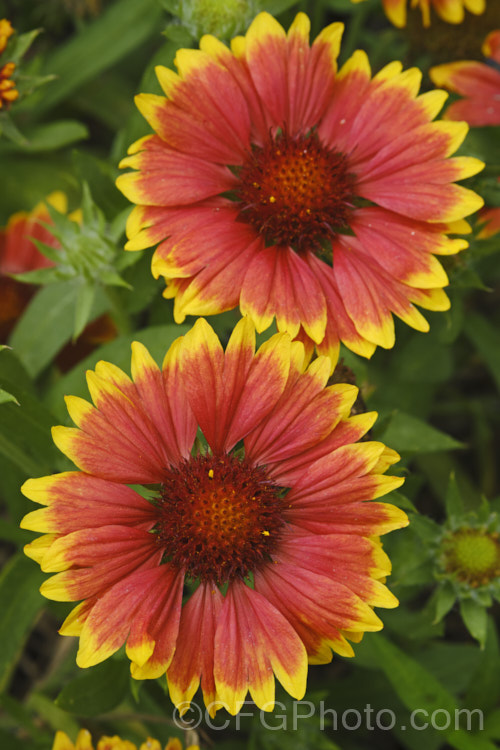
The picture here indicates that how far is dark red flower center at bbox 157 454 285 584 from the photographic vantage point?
1.39 metres

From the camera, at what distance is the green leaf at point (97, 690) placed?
155 centimetres

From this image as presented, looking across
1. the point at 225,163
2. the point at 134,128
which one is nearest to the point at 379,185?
the point at 225,163

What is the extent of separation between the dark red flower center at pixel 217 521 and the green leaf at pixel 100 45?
1.42 metres

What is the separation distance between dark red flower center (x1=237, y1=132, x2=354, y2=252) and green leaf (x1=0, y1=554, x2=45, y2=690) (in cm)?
92

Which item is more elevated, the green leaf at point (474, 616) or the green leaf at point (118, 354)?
the green leaf at point (118, 354)

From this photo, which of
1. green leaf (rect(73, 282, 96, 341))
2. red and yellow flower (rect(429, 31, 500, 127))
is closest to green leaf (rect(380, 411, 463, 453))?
green leaf (rect(73, 282, 96, 341))

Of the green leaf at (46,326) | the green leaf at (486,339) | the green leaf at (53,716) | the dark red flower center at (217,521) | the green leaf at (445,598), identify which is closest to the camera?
the dark red flower center at (217,521)

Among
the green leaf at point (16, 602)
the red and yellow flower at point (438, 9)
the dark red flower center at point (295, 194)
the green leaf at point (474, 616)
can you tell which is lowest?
the green leaf at point (16, 602)

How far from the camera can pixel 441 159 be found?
1.54 m

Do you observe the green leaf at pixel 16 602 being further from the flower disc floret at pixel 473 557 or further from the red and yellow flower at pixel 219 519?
the flower disc floret at pixel 473 557

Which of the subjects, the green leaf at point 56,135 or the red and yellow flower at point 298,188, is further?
the green leaf at point 56,135

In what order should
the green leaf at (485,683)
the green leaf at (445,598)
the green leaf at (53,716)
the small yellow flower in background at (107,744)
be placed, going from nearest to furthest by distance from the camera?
the small yellow flower in background at (107,744) < the green leaf at (445,598) < the green leaf at (485,683) < the green leaf at (53,716)

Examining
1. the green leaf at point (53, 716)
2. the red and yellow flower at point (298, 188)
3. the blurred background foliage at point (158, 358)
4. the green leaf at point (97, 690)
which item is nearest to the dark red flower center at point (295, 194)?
the red and yellow flower at point (298, 188)

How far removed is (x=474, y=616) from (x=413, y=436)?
1.39ft
